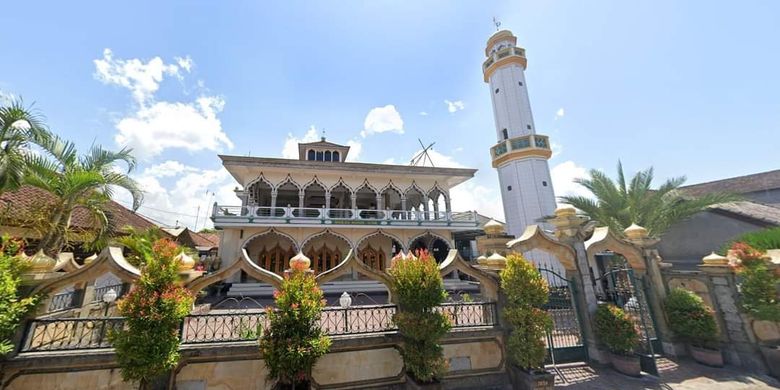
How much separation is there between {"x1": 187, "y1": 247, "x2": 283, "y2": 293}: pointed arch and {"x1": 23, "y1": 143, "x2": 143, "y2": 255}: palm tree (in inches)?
174

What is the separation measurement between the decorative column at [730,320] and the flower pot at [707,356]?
1.10 feet

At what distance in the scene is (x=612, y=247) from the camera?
284 inches

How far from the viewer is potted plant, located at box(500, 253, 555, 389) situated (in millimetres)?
5133

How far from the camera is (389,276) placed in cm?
554

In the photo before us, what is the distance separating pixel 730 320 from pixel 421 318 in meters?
7.86

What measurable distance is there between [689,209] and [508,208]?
290 inches

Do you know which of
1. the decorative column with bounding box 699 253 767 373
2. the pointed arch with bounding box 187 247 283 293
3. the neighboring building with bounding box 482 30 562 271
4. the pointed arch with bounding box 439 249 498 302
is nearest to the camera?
the pointed arch with bounding box 187 247 283 293

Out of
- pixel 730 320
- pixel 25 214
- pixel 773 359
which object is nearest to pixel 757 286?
pixel 730 320

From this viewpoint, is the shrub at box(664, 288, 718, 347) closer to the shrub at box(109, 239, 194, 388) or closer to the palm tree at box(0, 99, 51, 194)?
the shrub at box(109, 239, 194, 388)

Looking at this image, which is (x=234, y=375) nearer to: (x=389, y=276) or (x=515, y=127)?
(x=389, y=276)

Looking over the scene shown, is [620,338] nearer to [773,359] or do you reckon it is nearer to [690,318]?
[690,318]

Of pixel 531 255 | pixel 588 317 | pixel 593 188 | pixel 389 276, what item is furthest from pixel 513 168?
pixel 389 276

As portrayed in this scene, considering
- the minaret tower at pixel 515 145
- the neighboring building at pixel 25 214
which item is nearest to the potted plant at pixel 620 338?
the minaret tower at pixel 515 145

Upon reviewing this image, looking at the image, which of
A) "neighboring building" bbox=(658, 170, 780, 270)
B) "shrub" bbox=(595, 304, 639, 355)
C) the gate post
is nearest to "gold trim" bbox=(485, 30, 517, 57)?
"neighboring building" bbox=(658, 170, 780, 270)
